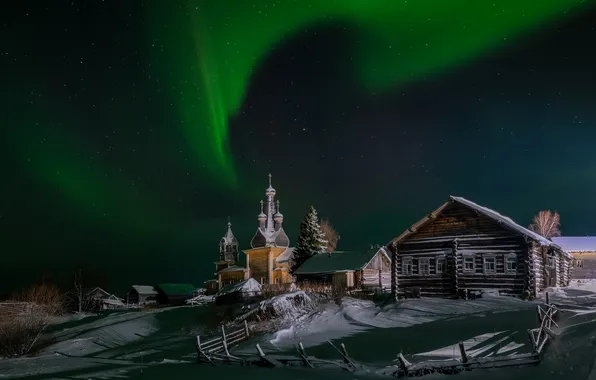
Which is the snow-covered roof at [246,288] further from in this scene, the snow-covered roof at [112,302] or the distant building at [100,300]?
the snow-covered roof at [112,302]

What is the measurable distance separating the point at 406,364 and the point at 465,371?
1791 millimetres

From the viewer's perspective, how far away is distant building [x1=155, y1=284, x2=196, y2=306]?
335 ft

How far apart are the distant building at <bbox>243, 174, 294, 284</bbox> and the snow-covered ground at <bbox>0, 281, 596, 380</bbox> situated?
109ft

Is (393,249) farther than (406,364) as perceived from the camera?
Yes

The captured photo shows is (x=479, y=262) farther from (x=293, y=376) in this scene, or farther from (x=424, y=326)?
(x=293, y=376)

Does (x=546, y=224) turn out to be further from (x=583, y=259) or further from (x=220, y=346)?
(x=220, y=346)

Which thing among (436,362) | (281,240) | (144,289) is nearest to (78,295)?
(144,289)

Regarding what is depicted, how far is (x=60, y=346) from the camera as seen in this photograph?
1470 inches

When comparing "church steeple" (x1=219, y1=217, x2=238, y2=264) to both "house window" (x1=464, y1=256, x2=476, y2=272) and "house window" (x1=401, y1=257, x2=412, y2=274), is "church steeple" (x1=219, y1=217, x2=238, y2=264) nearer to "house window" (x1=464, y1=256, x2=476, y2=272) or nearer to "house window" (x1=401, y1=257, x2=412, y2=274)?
"house window" (x1=401, y1=257, x2=412, y2=274)

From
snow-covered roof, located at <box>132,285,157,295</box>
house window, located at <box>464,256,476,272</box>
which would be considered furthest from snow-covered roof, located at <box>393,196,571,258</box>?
snow-covered roof, located at <box>132,285,157,295</box>

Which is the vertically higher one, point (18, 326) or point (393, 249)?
point (393, 249)

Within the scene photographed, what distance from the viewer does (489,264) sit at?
34.6 meters

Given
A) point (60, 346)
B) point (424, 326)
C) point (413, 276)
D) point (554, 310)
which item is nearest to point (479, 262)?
point (413, 276)

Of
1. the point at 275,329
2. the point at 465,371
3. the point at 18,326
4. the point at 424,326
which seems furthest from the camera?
the point at 18,326
